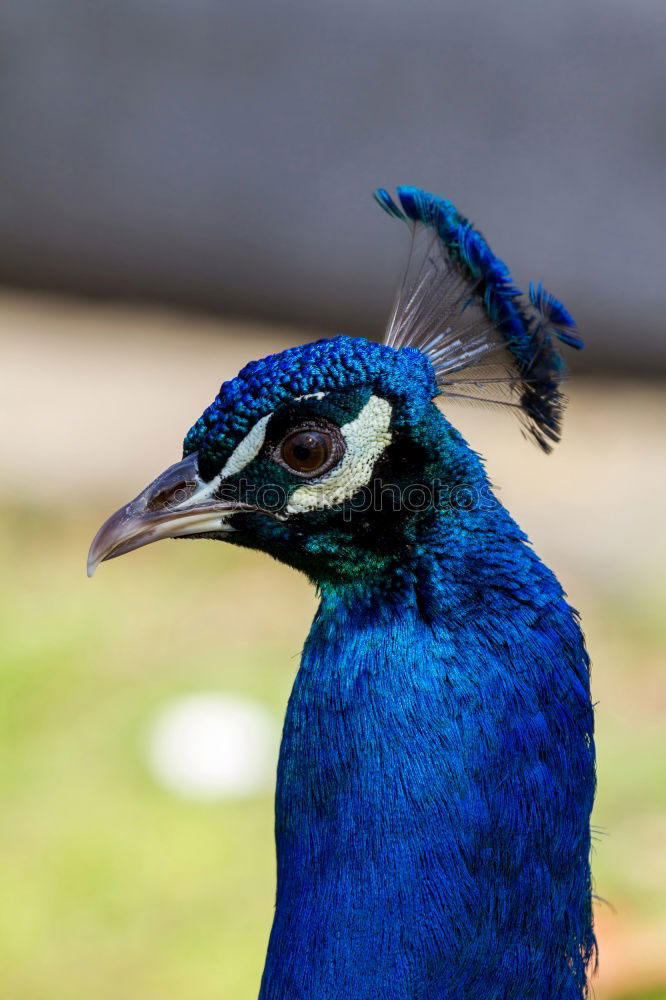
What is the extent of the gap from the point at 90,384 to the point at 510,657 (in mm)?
3128

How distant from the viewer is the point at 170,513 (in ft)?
3.70

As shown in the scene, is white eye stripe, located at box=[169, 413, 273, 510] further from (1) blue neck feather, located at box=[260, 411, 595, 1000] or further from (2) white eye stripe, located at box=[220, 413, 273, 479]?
(1) blue neck feather, located at box=[260, 411, 595, 1000]

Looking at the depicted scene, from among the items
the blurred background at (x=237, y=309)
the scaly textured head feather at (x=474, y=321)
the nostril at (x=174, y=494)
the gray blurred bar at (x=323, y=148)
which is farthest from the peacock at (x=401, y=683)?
the gray blurred bar at (x=323, y=148)

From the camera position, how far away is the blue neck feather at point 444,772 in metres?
1.08

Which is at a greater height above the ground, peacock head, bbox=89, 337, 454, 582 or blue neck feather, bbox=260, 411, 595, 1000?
peacock head, bbox=89, 337, 454, 582

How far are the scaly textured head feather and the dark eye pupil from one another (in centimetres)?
21

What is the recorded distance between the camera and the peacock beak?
3.69 feet

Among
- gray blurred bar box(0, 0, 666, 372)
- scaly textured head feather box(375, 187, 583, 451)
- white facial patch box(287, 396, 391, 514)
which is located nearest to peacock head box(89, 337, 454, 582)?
white facial patch box(287, 396, 391, 514)

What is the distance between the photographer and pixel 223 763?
2.58 metres

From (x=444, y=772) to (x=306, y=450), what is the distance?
31 centimetres

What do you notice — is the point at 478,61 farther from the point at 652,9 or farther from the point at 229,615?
the point at 229,615

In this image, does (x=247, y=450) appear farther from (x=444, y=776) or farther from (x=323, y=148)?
(x=323, y=148)

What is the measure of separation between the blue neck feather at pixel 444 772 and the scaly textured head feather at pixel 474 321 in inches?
5.7

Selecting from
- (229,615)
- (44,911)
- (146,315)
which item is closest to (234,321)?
(146,315)
